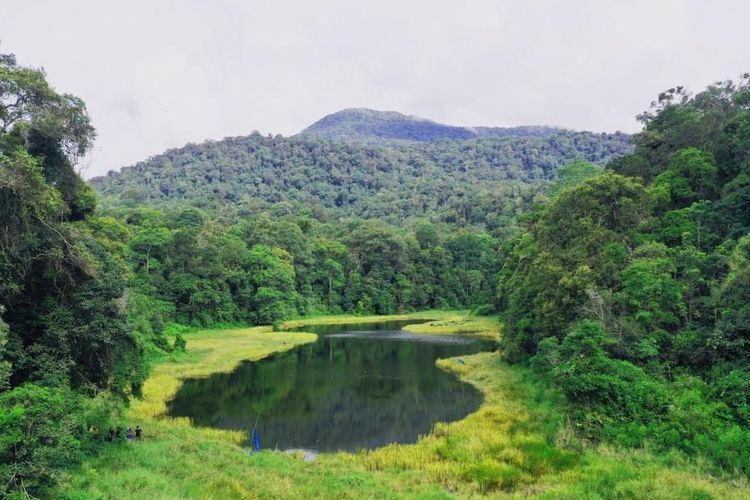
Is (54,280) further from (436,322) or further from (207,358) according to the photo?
(436,322)

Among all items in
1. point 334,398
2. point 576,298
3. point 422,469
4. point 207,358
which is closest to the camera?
point 422,469

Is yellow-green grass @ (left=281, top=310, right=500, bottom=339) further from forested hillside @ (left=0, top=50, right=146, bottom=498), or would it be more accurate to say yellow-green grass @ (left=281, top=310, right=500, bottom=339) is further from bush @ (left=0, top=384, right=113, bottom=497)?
bush @ (left=0, top=384, right=113, bottom=497)

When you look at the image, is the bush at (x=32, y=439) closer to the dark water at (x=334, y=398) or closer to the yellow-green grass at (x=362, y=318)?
the dark water at (x=334, y=398)

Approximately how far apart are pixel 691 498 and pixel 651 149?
1583 inches

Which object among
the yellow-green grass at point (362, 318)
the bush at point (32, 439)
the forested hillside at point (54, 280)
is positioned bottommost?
the yellow-green grass at point (362, 318)

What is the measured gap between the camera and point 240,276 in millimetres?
77750

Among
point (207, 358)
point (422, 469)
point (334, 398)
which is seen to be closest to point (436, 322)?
point (207, 358)

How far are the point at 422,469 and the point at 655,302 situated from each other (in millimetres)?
14608

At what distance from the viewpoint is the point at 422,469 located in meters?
19.5

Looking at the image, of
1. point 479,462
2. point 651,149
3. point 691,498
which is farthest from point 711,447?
point 651,149

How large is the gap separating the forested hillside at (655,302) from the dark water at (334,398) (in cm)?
686

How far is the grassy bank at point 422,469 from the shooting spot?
1580 centimetres

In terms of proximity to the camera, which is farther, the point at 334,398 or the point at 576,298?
the point at 334,398

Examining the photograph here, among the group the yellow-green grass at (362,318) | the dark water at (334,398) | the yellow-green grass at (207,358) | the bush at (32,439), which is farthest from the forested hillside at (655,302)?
the yellow-green grass at (362,318)
